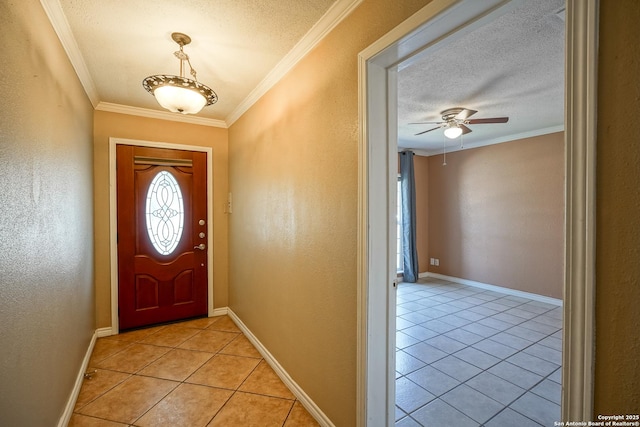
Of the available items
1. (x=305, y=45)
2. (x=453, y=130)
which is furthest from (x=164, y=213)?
(x=453, y=130)

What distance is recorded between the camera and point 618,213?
0.71 meters

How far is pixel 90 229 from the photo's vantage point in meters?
2.80

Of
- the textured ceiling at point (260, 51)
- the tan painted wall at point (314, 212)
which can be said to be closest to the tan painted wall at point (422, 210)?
the textured ceiling at point (260, 51)

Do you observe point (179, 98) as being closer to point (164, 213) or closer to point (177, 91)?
point (177, 91)

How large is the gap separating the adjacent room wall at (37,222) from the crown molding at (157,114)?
964mm

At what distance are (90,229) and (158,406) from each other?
182cm

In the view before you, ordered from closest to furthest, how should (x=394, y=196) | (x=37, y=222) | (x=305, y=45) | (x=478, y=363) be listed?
(x=37, y=222)
(x=394, y=196)
(x=305, y=45)
(x=478, y=363)

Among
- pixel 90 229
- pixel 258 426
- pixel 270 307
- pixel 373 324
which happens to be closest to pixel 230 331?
pixel 270 307

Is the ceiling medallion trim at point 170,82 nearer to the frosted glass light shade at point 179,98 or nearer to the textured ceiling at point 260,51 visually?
the frosted glass light shade at point 179,98

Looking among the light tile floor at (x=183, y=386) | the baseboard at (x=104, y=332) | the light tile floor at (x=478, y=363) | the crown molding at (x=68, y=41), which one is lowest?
the light tile floor at (x=478, y=363)

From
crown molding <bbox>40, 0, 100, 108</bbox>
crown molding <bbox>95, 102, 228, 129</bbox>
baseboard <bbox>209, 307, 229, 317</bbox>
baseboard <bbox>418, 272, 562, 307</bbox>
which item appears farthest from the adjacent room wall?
baseboard <bbox>418, 272, 562, 307</bbox>

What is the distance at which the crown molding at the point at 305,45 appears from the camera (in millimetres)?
1582

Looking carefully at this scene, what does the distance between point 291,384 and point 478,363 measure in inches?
66.7

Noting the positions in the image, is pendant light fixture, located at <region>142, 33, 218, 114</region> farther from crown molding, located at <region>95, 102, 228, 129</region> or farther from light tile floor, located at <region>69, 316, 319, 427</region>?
light tile floor, located at <region>69, 316, 319, 427</region>
